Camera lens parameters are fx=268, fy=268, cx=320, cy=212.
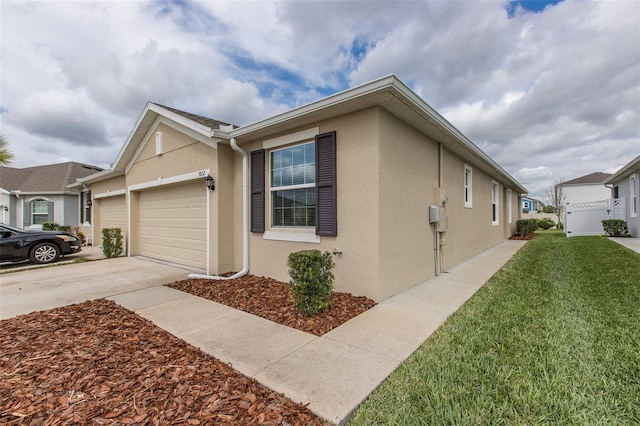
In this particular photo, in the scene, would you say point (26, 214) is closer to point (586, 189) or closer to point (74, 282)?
point (74, 282)

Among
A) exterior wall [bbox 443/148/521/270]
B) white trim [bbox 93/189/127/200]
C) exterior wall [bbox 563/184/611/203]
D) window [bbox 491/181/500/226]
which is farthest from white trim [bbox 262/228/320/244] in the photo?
exterior wall [bbox 563/184/611/203]

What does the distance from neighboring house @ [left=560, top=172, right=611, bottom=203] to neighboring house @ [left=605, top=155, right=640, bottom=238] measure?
21142 millimetres

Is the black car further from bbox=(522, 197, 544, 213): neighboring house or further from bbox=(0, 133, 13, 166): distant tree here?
bbox=(522, 197, 544, 213): neighboring house

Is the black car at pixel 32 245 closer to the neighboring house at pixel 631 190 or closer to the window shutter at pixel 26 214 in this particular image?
the window shutter at pixel 26 214

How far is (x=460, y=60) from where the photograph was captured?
8.11 meters

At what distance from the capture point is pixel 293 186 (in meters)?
5.57

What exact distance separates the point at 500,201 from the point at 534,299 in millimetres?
11402

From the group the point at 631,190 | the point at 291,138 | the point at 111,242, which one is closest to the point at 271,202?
the point at 291,138

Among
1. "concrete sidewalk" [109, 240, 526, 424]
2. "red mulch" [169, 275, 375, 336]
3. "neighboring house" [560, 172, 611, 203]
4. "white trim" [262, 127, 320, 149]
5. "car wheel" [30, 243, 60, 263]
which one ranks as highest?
"neighboring house" [560, 172, 611, 203]

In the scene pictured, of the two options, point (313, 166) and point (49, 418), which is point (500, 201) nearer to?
point (313, 166)

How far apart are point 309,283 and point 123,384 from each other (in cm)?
221

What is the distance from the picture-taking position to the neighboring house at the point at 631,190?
38.5 ft

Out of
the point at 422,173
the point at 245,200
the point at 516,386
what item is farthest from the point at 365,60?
the point at 516,386

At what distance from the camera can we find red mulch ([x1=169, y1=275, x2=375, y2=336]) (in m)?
3.71
